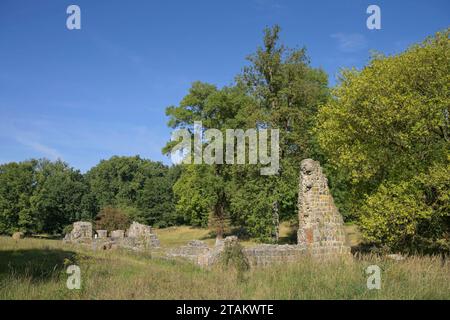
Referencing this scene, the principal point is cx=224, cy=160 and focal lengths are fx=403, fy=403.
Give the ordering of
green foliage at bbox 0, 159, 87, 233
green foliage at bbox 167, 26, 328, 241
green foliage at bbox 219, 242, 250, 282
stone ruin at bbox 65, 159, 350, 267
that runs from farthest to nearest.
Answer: green foliage at bbox 0, 159, 87, 233
green foliage at bbox 167, 26, 328, 241
stone ruin at bbox 65, 159, 350, 267
green foliage at bbox 219, 242, 250, 282

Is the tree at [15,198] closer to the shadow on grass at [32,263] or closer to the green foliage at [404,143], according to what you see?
the shadow on grass at [32,263]

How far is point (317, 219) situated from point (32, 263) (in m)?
10.5

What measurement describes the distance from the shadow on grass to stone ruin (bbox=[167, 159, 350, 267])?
5.04m

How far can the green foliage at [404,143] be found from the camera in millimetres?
16469

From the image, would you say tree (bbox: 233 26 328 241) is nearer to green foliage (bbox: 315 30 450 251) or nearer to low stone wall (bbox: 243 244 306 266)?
green foliage (bbox: 315 30 450 251)

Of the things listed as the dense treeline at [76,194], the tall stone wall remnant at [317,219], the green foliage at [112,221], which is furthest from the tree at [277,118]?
the dense treeline at [76,194]

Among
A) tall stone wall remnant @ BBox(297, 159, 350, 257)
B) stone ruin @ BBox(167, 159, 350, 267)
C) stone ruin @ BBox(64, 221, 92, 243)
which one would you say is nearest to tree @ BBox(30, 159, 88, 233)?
stone ruin @ BBox(64, 221, 92, 243)

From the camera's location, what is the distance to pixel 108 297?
327 inches

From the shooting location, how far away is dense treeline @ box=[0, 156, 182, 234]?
55.9m

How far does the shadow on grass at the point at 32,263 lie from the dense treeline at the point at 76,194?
34.2 m

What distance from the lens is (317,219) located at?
1606cm

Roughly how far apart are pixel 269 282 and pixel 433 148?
11.4 metres

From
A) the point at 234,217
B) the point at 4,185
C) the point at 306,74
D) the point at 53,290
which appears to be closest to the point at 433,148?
the point at 306,74

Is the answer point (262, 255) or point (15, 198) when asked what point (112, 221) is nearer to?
point (15, 198)
